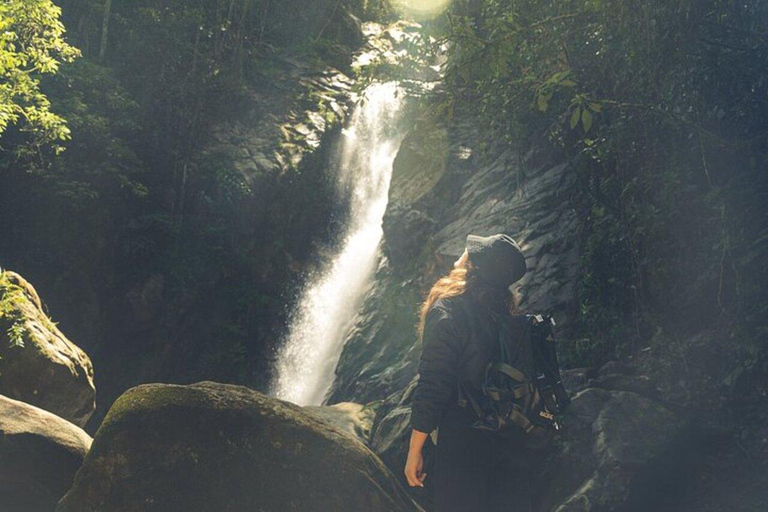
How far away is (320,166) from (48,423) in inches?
652

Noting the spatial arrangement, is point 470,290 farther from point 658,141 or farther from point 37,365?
point 37,365

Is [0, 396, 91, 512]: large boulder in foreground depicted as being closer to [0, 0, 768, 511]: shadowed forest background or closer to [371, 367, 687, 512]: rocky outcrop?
[0, 0, 768, 511]: shadowed forest background

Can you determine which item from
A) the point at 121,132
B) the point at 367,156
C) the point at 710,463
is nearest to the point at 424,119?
the point at 367,156

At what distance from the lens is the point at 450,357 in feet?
11.1

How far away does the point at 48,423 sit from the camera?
245 inches

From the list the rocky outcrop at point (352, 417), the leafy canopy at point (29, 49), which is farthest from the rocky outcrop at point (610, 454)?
the leafy canopy at point (29, 49)

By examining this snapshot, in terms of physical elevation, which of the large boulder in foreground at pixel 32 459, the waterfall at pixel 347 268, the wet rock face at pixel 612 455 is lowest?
the waterfall at pixel 347 268

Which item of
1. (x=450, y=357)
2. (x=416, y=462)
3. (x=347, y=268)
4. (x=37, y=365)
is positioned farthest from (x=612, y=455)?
(x=347, y=268)

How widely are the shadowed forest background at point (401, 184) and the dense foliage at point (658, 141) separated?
34 millimetres

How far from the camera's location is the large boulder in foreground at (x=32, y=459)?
5.66m

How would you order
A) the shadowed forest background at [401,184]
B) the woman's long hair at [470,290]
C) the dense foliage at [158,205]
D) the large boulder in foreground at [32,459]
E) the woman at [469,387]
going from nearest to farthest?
the woman at [469,387] < the woman's long hair at [470,290] < the large boulder in foreground at [32,459] < the shadowed forest background at [401,184] < the dense foliage at [158,205]

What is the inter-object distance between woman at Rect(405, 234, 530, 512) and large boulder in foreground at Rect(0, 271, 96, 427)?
21.8ft

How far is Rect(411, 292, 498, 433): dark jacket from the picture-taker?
10.8ft

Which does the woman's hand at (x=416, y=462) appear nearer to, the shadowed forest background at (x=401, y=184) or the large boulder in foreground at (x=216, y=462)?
the large boulder in foreground at (x=216, y=462)
